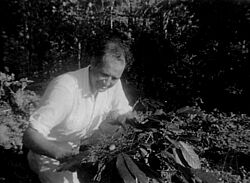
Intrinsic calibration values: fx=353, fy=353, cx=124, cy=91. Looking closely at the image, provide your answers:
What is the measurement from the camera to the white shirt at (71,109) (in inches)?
68.8

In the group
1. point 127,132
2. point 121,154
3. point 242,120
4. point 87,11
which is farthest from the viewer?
point 87,11

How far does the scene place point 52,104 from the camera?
5.74 feet

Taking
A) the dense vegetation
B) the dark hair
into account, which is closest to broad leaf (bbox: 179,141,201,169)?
the dark hair

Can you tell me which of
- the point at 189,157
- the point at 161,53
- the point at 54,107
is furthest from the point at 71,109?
the point at 161,53

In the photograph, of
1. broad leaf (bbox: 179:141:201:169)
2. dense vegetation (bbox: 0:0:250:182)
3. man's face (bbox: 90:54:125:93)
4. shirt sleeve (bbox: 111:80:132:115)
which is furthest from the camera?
dense vegetation (bbox: 0:0:250:182)

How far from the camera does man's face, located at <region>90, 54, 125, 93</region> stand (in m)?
1.82

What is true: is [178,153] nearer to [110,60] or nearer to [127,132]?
[127,132]

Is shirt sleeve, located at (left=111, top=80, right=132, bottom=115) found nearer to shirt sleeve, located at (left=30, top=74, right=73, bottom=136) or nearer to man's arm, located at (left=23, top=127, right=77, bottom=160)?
shirt sleeve, located at (left=30, top=74, right=73, bottom=136)

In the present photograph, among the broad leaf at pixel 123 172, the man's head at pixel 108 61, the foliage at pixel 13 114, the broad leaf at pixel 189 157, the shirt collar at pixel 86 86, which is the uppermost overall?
the man's head at pixel 108 61

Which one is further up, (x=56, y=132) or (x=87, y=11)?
(x=87, y=11)

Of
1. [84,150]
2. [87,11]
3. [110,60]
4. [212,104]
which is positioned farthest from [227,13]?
[84,150]

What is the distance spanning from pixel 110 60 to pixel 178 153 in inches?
23.6

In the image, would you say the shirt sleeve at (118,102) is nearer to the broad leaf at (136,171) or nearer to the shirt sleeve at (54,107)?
the shirt sleeve at (54,107)

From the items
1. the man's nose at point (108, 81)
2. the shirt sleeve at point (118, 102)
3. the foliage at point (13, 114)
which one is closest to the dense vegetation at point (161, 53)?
the foliage at point (13, 114)
